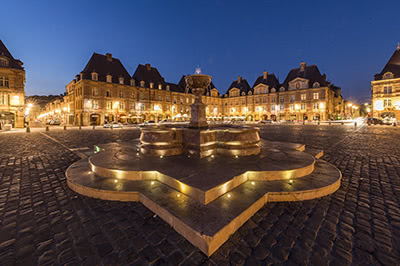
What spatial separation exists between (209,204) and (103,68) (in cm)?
4359

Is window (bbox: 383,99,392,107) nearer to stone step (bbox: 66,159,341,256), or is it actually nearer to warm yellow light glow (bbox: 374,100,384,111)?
warm yellow light glow (bbox: 374,100,384,111)

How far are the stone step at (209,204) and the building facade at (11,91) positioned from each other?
35.2 meters

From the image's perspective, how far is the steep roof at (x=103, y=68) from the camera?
36.7 metres

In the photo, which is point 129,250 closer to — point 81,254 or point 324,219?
point 81,254

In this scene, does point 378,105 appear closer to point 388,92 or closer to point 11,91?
point 388,92

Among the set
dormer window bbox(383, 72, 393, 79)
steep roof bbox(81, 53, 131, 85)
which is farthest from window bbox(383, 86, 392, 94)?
steep roof bbox(81, 53, 131, 85)

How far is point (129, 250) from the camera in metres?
2.43

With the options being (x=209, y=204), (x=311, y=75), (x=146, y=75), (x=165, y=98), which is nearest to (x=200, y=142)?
(x=209, y=204)

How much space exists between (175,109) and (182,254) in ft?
164

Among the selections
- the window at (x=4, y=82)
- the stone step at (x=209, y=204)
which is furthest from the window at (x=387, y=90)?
the window at (x=4, y=82)

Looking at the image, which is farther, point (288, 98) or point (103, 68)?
point (288, 98)

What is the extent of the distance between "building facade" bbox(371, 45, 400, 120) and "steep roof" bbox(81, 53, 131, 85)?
186 ft

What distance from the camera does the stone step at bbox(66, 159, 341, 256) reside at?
263 centimetres

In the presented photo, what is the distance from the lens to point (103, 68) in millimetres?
38344
